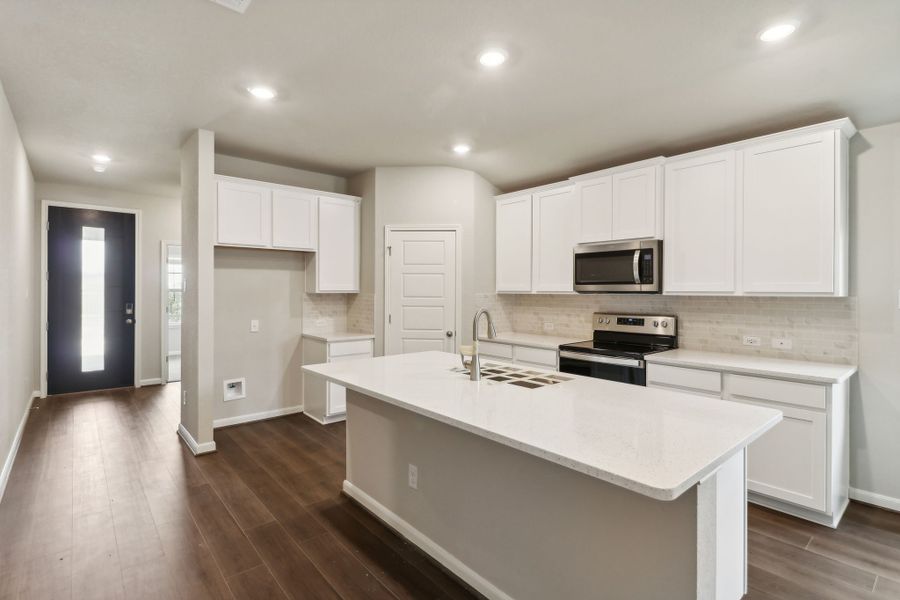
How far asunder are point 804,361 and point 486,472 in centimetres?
250

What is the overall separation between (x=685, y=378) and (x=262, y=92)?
3396 mm

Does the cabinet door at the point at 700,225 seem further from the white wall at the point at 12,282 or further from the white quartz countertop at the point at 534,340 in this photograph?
the white wall at the point at 12,282

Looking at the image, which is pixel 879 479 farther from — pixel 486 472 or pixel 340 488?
pixel 340 488

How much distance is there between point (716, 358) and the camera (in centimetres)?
319

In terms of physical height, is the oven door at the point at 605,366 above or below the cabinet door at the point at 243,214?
below

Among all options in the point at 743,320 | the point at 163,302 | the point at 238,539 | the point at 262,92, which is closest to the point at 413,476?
the point at 238,539

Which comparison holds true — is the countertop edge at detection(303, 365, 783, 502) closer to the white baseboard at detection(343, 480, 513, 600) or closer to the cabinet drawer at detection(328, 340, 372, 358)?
the white baseboard at detection(343, 480, 513, 600)

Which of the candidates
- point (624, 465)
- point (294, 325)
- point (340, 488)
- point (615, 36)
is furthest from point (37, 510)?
point (615, 36)

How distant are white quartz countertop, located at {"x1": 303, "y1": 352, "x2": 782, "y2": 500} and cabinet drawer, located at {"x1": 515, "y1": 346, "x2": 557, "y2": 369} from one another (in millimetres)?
1654

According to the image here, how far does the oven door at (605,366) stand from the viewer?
3373mm

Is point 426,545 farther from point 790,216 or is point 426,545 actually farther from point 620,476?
point 790,216

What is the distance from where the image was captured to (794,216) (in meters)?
2.91

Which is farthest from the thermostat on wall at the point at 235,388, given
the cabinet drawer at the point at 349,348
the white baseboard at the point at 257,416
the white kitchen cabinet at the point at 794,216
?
the white kitchen cabinet at the point at 794,216

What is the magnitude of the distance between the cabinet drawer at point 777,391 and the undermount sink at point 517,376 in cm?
127
